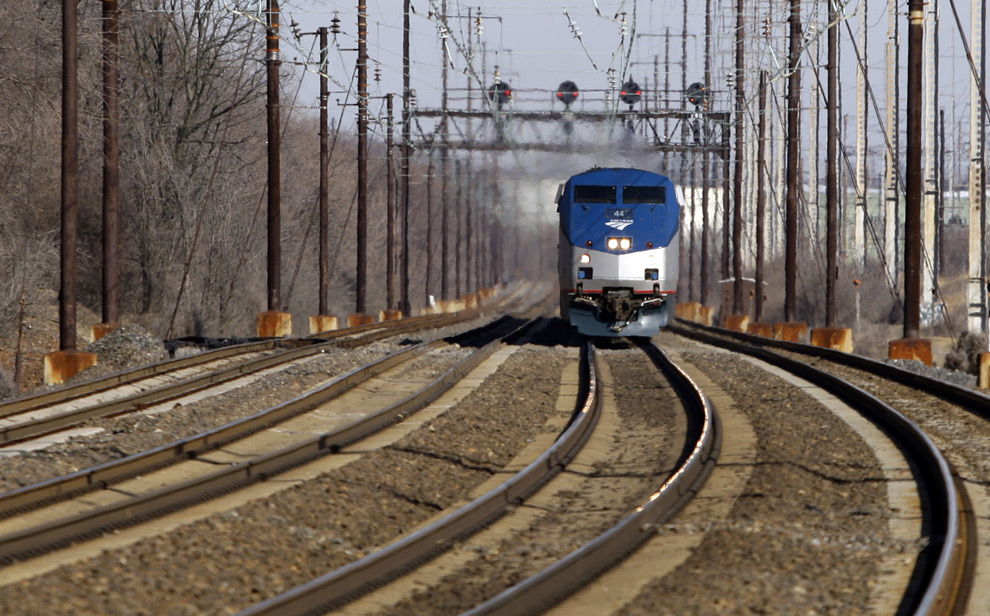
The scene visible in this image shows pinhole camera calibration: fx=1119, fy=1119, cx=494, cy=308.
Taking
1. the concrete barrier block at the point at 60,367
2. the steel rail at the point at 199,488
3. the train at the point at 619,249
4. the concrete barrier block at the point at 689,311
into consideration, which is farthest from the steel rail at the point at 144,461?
the concrete barrier block at the point at 689,311

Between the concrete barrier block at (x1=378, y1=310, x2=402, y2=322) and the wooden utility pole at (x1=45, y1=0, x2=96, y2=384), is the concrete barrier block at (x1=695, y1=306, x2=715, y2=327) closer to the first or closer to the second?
the concrete barrier block at (x1=378, y1=310, x2=402, y2=322)

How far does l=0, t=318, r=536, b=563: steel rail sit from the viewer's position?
21.6 feet

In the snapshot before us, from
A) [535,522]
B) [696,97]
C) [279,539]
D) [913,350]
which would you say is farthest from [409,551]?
[696,97]

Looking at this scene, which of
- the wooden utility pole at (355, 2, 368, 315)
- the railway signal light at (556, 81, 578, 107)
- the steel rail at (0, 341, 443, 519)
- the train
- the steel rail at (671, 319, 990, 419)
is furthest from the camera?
the railway signal light at (556, 81, 578, 107)

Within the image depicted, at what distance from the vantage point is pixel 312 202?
171 ft

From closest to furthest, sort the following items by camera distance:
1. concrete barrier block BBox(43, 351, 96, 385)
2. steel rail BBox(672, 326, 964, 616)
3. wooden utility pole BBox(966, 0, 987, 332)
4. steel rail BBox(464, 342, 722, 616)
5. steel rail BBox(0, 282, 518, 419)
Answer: steel rail BBox(464, 342, 722, 616), steel rail BBox(672, 326, 964, 616), steel rail BBox(0, 282, 518, 419), concrete barrier block BBox(43, 351, 96, 385), wooden utility pole BBox(966, 0, 987, 332)

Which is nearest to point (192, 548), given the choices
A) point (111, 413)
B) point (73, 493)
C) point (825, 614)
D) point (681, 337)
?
point (73, 493)

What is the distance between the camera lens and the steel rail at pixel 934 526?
580cm

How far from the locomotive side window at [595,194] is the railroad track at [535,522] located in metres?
11.0

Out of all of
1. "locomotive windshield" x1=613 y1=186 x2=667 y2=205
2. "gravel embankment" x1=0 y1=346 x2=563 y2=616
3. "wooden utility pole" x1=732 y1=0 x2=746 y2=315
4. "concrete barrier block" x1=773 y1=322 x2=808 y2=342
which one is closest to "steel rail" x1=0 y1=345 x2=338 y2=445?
"gravel embankment" x1=0 y1=346 x2=563 y2=616

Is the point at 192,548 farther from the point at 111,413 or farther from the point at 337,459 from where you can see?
the point at 111,413

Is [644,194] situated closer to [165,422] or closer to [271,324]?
[271,324]

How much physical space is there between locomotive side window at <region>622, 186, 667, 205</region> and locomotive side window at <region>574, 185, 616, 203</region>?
28cm

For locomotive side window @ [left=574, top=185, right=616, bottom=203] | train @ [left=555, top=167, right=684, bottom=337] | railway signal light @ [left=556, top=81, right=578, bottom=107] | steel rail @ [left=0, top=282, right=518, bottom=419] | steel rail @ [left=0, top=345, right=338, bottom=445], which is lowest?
steel rail @ [left=0, top=345, right=338, bottom=445]
